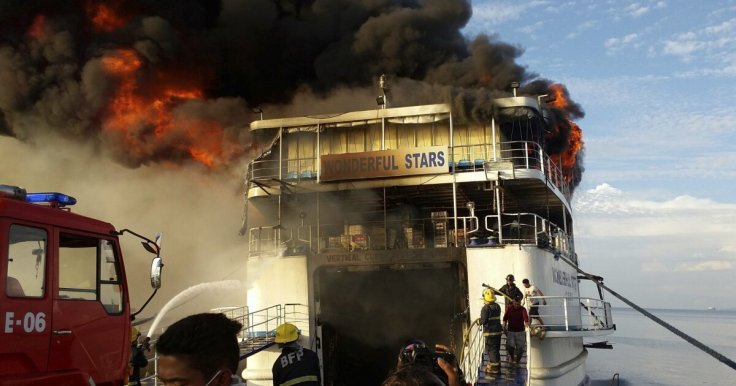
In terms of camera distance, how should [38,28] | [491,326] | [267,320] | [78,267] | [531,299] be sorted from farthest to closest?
[38,28] < [267,320] < [531,299] < [491,326] < [78,267]

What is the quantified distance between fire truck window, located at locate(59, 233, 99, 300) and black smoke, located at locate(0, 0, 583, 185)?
56.9 feet

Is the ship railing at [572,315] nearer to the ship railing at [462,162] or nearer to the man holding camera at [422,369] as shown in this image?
the ship railing at [462,162]

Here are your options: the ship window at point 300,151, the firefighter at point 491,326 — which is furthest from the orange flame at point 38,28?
the firefighter at point 491,326

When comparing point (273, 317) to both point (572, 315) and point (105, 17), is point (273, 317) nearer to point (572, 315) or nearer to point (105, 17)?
point (572, 315)

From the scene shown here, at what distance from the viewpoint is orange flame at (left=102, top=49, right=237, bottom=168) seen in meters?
24.8

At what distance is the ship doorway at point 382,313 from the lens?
643 inches

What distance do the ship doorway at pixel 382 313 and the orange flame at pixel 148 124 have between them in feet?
34.7

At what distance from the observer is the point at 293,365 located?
17.0 feet

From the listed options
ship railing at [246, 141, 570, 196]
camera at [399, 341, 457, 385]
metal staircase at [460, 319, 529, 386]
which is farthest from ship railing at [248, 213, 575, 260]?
camera at [399, 341, 457, 385]

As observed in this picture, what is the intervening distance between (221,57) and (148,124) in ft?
17.0

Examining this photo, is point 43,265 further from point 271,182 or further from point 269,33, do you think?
point 269,33

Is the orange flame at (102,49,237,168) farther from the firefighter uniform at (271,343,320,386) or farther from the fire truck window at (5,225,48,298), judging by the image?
the firefighter uniform at (271,343,320,386)

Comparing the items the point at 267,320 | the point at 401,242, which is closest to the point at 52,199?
the point at 267,320

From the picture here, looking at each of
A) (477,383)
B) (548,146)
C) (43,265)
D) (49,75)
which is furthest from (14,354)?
(49,75)
